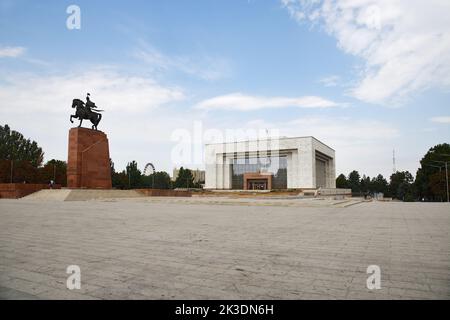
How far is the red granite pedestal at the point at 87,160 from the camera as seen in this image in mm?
30531

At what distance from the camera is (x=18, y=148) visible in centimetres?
6700

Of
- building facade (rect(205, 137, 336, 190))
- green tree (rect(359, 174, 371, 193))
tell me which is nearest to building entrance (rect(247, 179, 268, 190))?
building facade (rect(205, 137, 336, 190))

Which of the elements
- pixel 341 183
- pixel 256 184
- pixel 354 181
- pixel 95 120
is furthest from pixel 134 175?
pixel 354 181

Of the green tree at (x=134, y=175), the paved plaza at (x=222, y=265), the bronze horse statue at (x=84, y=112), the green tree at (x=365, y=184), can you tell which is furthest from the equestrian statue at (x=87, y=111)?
the green tree at (x=365, y=184)

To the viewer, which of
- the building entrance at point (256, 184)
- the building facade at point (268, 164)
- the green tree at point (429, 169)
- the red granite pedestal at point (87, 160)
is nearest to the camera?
the red granite pedestal at point (87, 160)

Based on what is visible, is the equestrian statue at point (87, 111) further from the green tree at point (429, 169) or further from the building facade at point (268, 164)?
the green tree at point (429, 169)

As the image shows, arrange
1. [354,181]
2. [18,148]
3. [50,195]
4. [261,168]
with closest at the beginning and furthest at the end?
[50,195] < [18,148] < [261,168] < [354,181]

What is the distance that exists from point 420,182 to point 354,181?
5653cm

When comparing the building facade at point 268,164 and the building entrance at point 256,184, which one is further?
the building entrance at point 256,184

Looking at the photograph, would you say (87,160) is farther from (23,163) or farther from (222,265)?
(23,163)

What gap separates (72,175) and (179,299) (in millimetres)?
30998

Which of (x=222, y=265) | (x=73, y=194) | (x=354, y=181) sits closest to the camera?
(x=222, y=265)

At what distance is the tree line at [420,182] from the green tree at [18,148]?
72910mm
